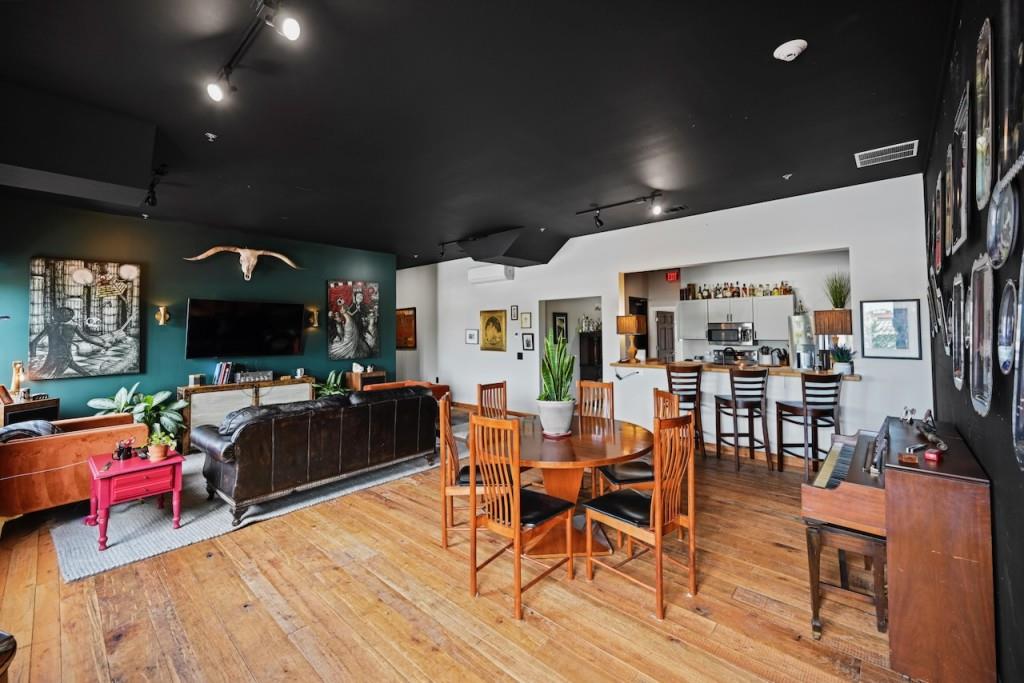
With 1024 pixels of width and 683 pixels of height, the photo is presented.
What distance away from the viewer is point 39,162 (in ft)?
8.92

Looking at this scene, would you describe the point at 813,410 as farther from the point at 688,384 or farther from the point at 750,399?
the point at 688,384

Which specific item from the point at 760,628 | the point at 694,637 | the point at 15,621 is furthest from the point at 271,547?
the point at 760,628

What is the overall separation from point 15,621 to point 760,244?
6.59m

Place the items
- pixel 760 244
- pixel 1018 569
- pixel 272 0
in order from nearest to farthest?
pixel 1018 569
pixel 272 0
pixel 760 244

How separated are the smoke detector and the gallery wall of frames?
1.91ft

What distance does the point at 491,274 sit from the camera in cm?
783

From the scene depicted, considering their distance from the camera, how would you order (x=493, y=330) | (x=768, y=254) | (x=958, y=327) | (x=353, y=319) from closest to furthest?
(x=958, y=327) < (x=768, y=254) < (x=353, y=319) < (x=493, y=330)

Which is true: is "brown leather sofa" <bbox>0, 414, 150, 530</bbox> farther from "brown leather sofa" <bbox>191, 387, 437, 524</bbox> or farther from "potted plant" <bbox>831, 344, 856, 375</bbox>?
"potted plant" <bbox>831, 344, 856, 375</bbox>

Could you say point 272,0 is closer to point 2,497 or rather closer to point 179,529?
point 179,529

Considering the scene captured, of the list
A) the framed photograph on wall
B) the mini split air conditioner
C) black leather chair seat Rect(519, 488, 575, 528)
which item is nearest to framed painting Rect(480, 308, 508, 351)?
the mini split air conditioner

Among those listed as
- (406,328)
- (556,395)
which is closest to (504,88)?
(556,395)

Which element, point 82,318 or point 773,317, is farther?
point 773,317

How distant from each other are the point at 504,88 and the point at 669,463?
232 centimetres

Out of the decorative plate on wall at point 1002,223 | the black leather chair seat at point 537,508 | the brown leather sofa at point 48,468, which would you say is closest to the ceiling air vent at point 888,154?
the decorative plate on wall at point 1002,223
